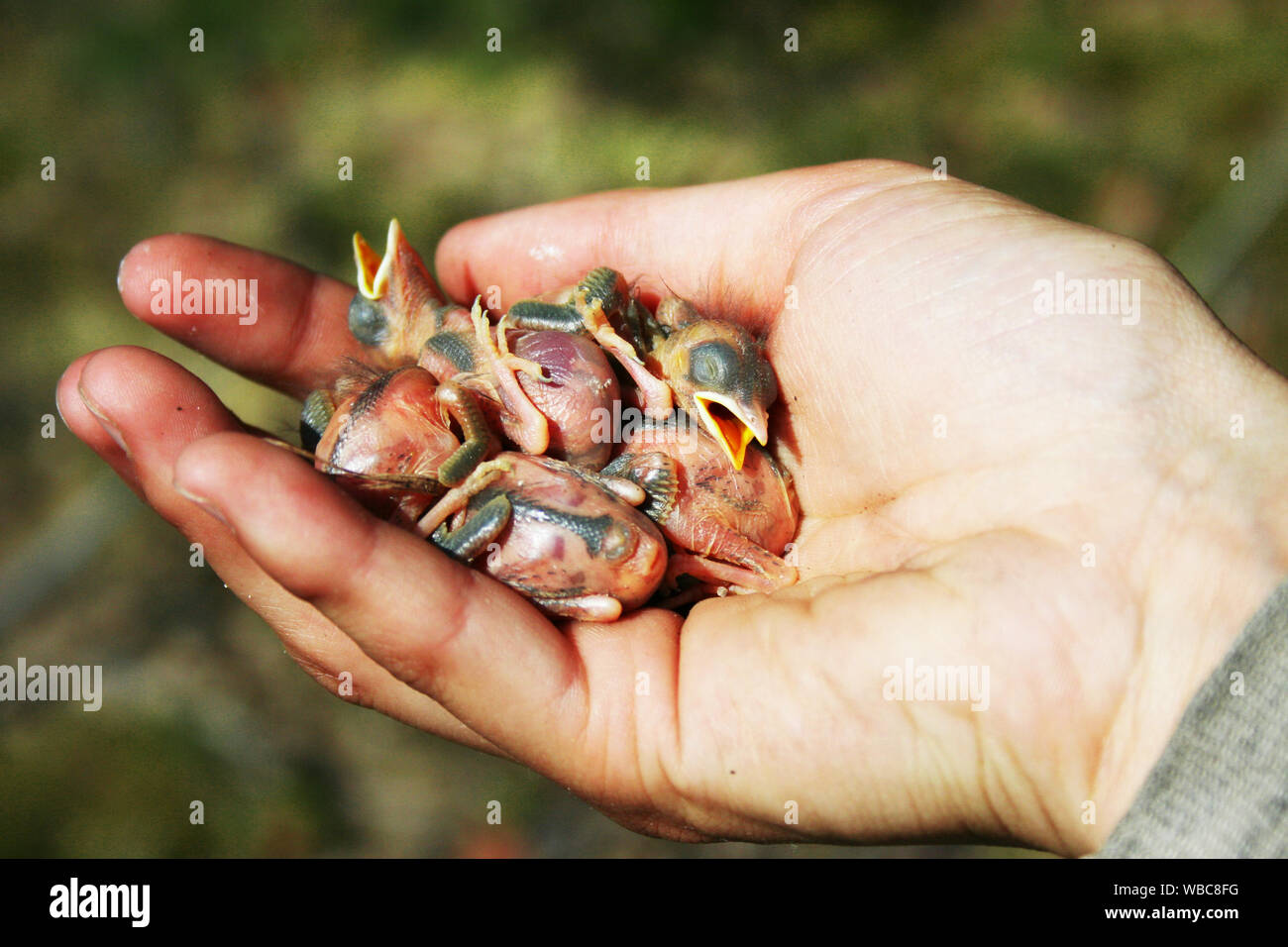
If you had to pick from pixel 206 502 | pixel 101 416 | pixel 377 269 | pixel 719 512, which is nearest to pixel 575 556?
pixel 719 512

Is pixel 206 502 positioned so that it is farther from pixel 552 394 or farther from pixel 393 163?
pixel 393 163

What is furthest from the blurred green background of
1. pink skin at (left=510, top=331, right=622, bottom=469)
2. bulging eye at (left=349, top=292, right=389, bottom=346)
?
pink skin at (left=510, top=331, right=622, bottom=469)

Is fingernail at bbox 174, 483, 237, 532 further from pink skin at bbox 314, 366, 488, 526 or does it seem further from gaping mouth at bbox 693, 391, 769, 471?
gaping mouth at bbox 693, 391, 769, 471

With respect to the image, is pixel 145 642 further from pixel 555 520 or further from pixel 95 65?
pixel 95 65

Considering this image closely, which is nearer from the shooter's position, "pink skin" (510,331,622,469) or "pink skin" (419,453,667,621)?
"pink skin" (419,453,667,621)

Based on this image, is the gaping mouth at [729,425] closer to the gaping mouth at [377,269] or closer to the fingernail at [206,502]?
the gaping mouth at [377,269]

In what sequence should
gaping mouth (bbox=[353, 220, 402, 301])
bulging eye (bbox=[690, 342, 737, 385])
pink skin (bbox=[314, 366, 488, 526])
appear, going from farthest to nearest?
gaping mouth (bbox=[353, 220, 402, 301]), bulging eye (bbox=[690, 342, 737, 385]), pink skin (bbox=[314, 366, 488, 526])

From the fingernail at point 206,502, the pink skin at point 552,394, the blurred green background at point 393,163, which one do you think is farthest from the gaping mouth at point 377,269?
the blurred green background at point 393,163
